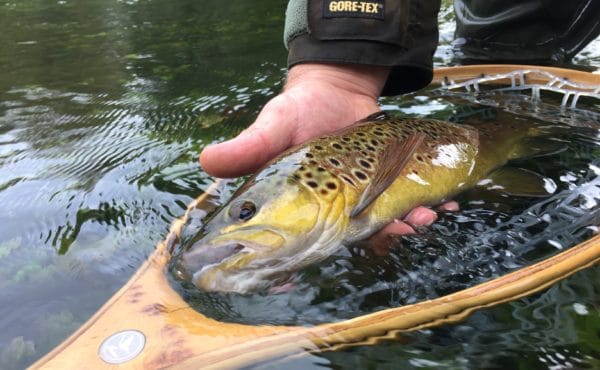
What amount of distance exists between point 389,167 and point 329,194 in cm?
27

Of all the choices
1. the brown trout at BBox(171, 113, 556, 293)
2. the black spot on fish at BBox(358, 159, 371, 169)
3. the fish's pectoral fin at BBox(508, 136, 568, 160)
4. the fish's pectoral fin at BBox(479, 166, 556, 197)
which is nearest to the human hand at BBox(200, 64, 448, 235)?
the brown trout at BBox(171, 113, 556, 293)

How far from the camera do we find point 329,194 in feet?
6.41

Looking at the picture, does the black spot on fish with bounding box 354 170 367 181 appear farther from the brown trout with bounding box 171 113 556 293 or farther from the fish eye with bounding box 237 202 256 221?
the fish eye with bounding box 237 202 256 221

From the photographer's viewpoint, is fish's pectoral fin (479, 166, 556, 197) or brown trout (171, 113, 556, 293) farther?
fish's pectoral fin (479, 166, 556, 197)

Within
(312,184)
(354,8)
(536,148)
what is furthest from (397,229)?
(354,8)

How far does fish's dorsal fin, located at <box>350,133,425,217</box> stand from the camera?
78.0 inches

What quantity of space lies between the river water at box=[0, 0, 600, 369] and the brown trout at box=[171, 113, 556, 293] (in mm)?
143

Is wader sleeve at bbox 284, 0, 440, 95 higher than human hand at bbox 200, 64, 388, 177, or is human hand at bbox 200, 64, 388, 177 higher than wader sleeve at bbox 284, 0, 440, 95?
wader sleeve at bbox 284, 0, 440, 95

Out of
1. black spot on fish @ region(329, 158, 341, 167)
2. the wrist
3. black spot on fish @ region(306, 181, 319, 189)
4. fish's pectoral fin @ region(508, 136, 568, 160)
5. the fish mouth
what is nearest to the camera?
the fish mouth

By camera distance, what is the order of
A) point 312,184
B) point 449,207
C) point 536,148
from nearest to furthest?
point 312,184 < point 449,207 < point 536,148

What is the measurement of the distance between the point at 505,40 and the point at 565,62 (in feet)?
1.50

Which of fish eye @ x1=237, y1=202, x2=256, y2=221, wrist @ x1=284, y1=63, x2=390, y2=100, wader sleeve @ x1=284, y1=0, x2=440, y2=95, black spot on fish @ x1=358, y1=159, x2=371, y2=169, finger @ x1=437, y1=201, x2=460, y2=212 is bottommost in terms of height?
finger @ x1=437, y1=201, x2=460, y2=212

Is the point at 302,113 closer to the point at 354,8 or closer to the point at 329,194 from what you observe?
the point at 329,194

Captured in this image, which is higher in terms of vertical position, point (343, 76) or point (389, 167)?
point (343, 76)
